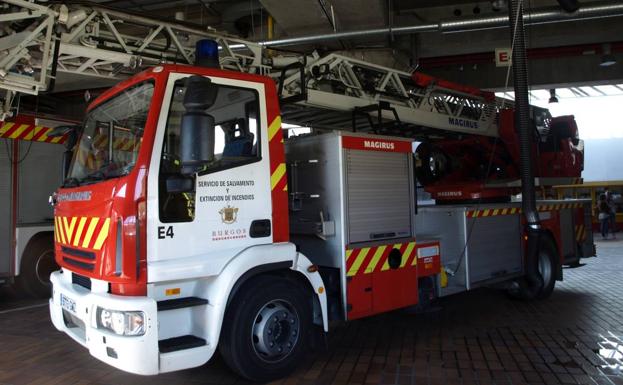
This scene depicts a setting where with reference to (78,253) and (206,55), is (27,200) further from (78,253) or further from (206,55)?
(206,55)

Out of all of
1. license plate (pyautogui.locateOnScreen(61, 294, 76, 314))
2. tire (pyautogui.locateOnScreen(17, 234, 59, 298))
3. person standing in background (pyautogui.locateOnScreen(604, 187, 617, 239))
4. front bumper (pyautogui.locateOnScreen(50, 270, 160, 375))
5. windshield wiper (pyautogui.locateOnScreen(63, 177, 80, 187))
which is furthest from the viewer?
person standing in background (pyautogui.locateOnScreen(604, 187, 617, 239))

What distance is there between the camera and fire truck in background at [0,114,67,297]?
6.92 meters

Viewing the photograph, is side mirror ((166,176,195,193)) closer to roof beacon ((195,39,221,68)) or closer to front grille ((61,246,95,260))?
front grille ((61,246,95,260))

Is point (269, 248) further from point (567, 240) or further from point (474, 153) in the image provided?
point (567, 240)

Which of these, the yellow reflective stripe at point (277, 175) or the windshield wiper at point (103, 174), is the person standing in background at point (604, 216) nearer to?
the yellow reflective stripe at point (277, 175)

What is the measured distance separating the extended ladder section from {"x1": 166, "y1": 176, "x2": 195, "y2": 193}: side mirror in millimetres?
1683

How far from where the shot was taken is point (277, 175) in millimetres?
3992

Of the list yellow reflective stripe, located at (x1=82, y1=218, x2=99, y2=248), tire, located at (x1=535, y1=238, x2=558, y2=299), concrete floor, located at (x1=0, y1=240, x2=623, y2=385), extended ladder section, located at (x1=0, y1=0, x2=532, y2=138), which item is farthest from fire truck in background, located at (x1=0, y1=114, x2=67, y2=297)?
tire, located at (x1=535, y1=238, x2=558, y2=299)

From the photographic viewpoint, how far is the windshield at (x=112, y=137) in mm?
3479

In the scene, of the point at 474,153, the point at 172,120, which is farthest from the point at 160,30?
the point at 474,153

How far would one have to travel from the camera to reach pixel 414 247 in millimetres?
4945

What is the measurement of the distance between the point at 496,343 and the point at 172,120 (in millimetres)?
3879

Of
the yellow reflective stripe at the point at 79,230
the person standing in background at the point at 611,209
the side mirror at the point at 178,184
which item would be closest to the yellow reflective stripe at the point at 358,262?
the side mirror at the point at 178,184

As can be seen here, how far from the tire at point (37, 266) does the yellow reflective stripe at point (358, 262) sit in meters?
5.35
